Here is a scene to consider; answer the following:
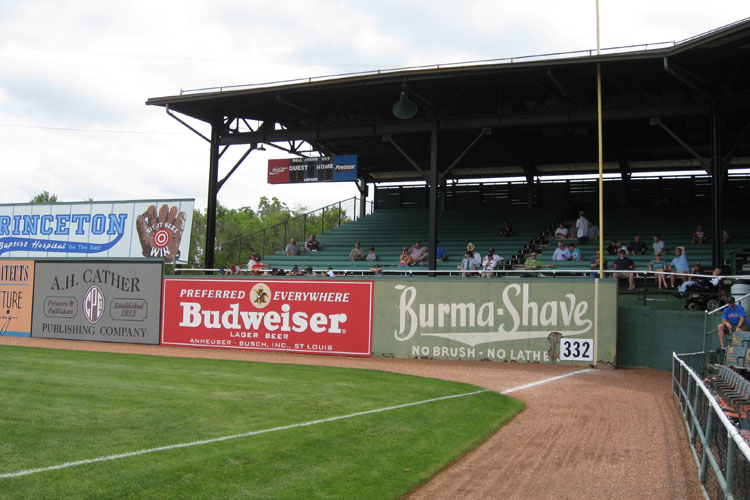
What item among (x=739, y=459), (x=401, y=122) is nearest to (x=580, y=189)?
(x=401, y=122)

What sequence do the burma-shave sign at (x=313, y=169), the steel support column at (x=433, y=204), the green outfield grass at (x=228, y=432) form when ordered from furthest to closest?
the burma-shave sign at (x=313, y=169) < the steel support column at (x=433, y=204) < the green outfield grass at (x=228, y=432)

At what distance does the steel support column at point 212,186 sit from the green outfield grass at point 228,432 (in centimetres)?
1341

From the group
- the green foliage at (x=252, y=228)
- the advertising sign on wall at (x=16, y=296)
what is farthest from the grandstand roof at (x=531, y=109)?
the green foliage at (x=252, y=228)

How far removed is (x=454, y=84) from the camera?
22.7 m

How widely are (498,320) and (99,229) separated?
1708 cm

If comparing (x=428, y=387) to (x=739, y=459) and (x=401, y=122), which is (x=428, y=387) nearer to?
(x=739, y=459)

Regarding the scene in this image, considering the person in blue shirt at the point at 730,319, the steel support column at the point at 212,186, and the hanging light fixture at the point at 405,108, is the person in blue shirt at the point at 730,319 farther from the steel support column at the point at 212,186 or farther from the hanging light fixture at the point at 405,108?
the steel support column at the point at 212,186

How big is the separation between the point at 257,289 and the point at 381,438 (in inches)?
575

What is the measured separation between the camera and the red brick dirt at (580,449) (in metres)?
6.17

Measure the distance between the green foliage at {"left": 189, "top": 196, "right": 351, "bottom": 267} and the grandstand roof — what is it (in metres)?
28.7

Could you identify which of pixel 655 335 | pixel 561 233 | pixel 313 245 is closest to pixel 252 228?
pixel 313 245

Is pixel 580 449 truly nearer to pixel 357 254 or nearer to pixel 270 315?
pixel 270 315

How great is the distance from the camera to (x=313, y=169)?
27578mm

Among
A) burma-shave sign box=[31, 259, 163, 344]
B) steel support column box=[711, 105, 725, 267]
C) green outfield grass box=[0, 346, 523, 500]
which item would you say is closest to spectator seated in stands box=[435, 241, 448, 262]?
steel support column box=[711, 105, 725, 267]
